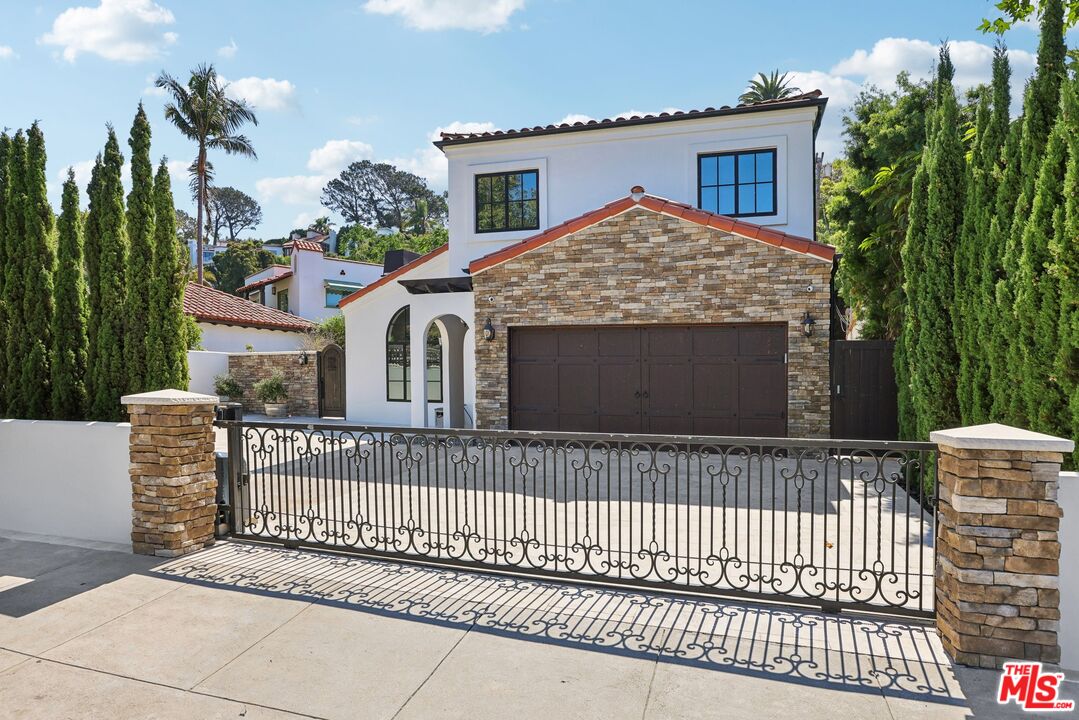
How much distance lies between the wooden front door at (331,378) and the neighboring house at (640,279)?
3.90m

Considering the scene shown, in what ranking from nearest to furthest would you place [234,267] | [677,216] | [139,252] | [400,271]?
1. [139,252]
2. [677,216]
3. [400,271]
4. [234,267]

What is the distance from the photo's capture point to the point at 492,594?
15.7 feet

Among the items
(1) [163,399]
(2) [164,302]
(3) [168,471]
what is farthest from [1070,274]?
(2) [164,302]

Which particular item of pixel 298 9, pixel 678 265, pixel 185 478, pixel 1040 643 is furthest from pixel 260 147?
pixel 1040 643

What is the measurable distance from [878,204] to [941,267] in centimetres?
489

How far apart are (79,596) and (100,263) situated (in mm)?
4246

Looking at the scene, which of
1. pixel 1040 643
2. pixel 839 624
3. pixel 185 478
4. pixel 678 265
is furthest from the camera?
pixel 678 265

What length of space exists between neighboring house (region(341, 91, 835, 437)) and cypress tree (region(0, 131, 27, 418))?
6.60 metres

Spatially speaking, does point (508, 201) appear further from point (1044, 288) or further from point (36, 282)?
point (1044, 288)

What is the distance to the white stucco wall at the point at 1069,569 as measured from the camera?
12.0ft

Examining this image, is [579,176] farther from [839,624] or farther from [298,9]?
[839,624]

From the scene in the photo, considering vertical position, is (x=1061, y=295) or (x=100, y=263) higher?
(x=100, y=263)

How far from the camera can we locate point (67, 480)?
21.2ft

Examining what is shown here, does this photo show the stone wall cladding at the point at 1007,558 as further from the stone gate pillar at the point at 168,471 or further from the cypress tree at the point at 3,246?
the cypress tree at the point at 3,246
